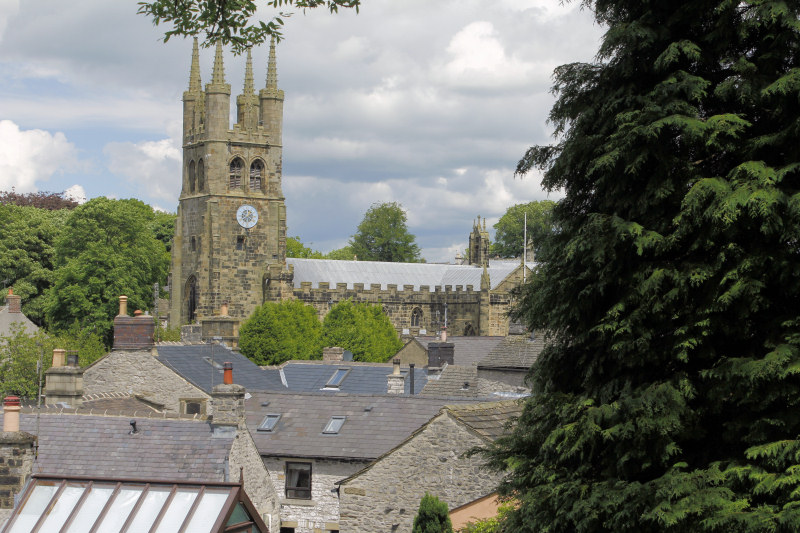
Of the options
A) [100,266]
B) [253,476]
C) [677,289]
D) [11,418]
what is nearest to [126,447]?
[253,476]

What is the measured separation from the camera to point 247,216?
77250 millimetres

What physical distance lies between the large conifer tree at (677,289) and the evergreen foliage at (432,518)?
26.6 feet

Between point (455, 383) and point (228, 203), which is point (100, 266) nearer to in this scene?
point (228, 203)

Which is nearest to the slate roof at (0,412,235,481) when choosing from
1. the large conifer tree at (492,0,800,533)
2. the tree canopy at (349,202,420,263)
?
the large conifer tree at (492,0,800,533)

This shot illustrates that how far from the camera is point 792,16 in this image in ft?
34.8

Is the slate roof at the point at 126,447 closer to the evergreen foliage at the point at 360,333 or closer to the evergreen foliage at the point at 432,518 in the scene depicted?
the evergreen foliage at the point at 432,518

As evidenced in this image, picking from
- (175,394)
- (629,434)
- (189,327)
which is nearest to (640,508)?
(629,434)

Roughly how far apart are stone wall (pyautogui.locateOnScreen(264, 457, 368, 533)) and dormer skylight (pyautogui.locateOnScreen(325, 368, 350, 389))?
39.9 ft

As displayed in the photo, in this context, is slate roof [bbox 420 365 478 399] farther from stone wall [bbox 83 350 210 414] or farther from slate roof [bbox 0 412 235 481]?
slate roof [bbox 0 412 235 481]

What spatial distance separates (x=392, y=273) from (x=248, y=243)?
14002 mm

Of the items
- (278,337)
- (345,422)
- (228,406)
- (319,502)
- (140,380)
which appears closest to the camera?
(228,406)

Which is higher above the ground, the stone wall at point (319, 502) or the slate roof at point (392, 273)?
the slate roof at point (392, 273)

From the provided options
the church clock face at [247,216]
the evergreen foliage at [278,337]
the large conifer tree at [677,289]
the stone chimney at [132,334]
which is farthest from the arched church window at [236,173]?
the large conifer tree at [677,289]

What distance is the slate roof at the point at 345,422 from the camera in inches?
993
